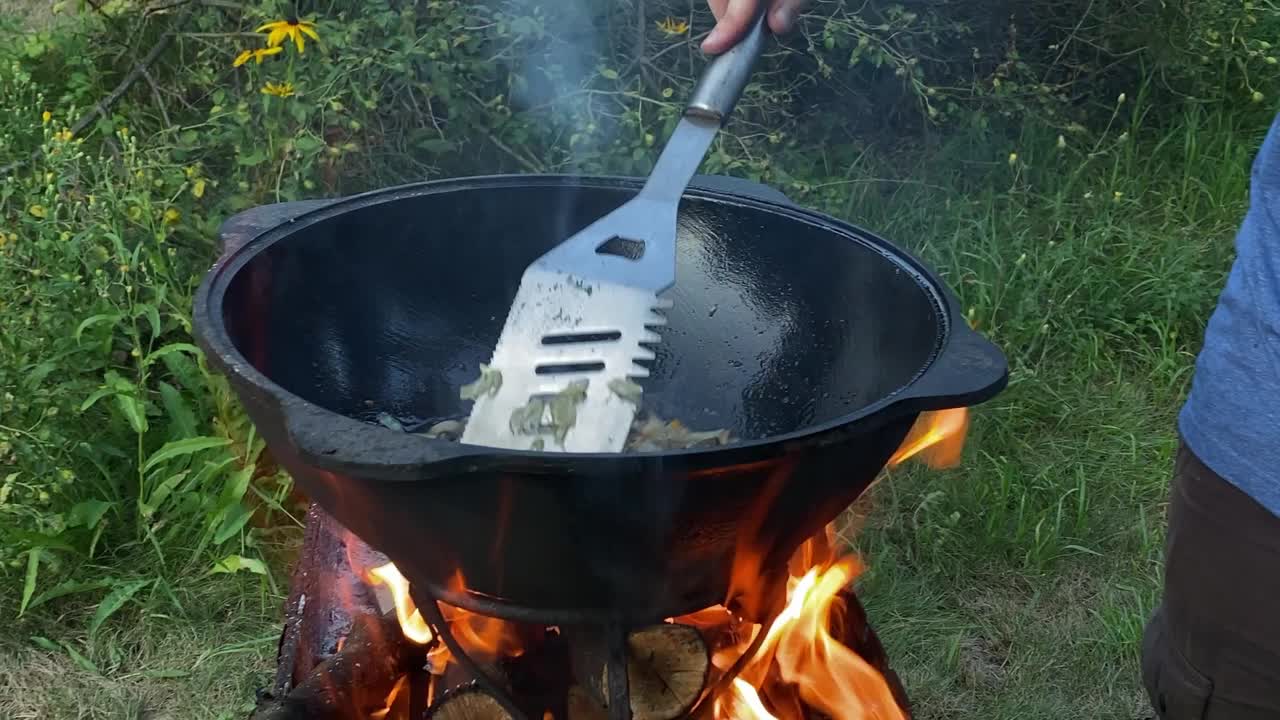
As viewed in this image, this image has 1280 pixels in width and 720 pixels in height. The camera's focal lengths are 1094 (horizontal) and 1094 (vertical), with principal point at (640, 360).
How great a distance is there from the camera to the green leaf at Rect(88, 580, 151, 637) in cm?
256

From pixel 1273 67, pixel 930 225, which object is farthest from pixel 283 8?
pixel 1273 67

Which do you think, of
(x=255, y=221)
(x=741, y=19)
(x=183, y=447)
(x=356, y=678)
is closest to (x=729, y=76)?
(x=741, y=19)

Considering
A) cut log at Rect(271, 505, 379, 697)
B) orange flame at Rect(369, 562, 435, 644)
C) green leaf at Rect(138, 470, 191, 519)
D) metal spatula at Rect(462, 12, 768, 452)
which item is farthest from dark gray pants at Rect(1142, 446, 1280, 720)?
green leaf at Rect(138, 470, 191, 519)

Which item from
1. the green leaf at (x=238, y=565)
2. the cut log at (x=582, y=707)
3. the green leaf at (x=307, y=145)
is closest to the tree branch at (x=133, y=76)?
the green leaf at (x=307, y=145)

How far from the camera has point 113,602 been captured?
2.59 meters

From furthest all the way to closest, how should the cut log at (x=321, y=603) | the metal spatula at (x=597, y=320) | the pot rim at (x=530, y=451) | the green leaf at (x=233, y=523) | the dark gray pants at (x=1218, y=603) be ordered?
1. the green leaf at (x=233, y=523)
2. the cut log at (x=321, y=603)
3. the dark gray pants at (x=1218, y=603)
4. the metal spatula at (x=597, y=320)
5. the pot rim at (x=530, y=451)

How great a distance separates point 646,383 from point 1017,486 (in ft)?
4.67

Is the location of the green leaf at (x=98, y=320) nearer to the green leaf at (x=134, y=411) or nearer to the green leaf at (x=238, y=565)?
the green leaf at (x=134, y=411)

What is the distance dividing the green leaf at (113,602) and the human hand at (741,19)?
191 centimetres

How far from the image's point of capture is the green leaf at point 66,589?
2.58m

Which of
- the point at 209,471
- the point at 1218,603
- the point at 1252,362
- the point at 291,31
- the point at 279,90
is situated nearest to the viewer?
the point at 1252,362

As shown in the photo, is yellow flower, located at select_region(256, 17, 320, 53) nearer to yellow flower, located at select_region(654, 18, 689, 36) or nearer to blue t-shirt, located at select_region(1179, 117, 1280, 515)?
yellow flower, located at select_region(654, 18, 689, 36)

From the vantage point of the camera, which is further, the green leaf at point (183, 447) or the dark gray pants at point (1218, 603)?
the green leaf at point (183, 447)

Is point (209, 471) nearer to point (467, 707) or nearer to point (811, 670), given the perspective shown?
point (467, 707)
